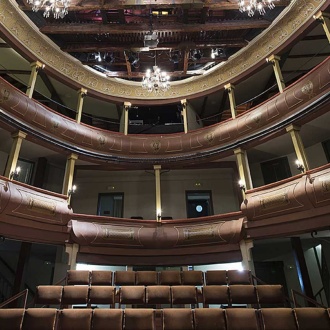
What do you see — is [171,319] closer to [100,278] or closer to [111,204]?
[100,278]

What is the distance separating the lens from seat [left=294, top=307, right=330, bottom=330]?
398 cm

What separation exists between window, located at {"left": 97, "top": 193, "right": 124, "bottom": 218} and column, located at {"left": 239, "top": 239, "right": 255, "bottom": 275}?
4.63 m

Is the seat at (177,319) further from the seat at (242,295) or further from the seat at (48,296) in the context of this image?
the seat at (48,296)

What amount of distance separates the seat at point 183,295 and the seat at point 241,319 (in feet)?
3.81

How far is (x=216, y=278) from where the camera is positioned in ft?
20.0

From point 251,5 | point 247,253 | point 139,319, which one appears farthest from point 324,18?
point 139,319

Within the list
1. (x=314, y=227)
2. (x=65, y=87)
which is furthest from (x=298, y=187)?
(x=65, y=87)

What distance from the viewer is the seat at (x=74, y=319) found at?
13.3 feet

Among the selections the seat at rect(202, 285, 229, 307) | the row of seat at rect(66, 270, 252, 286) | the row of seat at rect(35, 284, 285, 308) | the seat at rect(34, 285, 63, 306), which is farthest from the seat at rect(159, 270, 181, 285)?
the seat at rect(34, 285, 63, 306)

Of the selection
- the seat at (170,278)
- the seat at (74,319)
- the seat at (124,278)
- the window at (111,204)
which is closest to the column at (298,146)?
the seat at (170,278)

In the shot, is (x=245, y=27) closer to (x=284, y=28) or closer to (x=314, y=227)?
(x=284, y=28)

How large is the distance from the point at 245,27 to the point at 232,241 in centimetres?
608

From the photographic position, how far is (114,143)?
29.4ft

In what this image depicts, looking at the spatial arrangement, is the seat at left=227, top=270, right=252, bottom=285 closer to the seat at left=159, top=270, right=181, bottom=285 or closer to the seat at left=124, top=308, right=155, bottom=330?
the seat at left=159, top=270, right=181, bottom=285
